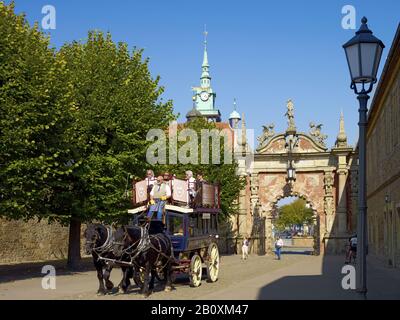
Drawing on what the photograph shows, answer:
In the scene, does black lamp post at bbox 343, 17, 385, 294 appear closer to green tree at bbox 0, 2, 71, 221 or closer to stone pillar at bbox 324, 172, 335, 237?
green tree at bbox 0, 2, 71, 221

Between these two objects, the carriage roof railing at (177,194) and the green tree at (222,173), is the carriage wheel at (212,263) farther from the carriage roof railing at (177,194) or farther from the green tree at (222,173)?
the green tree at (222,173)

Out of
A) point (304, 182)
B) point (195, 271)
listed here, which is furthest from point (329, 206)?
point (195, 271)

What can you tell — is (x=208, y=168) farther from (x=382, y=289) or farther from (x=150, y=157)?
(x=382, y=289)

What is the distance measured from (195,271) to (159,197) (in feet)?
8.98

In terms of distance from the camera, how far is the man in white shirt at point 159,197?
1762cm

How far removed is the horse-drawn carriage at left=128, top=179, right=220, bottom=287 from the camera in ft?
59.3

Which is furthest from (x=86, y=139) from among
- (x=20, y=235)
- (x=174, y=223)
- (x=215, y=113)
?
(x=215, y=113)

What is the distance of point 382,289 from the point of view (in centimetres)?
1739

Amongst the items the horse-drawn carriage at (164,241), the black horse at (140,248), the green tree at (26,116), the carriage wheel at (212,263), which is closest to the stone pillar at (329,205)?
the horse-drawn carriage at (164,241)

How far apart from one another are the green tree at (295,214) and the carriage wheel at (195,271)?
99.0 meters

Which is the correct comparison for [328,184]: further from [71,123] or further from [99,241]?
[99,241]

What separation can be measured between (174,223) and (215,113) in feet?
277

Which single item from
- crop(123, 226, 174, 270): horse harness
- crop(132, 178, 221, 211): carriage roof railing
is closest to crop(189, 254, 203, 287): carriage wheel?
crop(132, 178, 221, 211): carriage roof railing

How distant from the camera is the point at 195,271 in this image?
1880 centimetres
